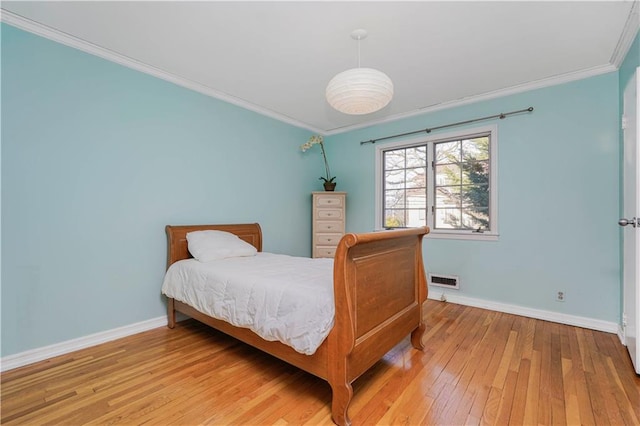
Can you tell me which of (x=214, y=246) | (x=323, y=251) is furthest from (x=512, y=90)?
(x=214, y=246)

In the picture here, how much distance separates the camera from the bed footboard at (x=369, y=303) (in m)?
→ 1.44

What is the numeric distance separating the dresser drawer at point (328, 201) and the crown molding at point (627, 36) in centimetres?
309

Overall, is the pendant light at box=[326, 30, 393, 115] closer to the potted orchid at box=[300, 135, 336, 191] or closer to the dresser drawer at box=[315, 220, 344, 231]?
the potted orchid at box=[300, 135, 336, 191]

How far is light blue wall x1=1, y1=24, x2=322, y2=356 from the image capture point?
2.02m

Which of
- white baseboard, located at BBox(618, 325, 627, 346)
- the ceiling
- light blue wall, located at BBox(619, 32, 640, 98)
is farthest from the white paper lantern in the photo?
white baseboard, located at BBox(618, 325, 627, 346)

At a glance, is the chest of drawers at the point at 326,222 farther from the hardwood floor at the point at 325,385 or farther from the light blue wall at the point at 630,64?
the light blue wall at the point at 630,64

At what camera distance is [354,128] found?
438cm

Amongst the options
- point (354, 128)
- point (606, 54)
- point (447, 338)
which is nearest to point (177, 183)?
point (354, 128)

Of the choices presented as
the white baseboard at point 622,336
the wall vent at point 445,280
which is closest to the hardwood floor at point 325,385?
the white baseboard at point 622,336

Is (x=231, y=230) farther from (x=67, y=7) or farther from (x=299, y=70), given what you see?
(x=67, y=7)

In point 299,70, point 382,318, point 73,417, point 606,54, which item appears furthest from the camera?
point 299,70

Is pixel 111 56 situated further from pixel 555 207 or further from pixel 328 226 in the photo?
pixel 555 207

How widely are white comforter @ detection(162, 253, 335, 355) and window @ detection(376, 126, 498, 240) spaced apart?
1847 millimetres

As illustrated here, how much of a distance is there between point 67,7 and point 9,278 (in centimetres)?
193
